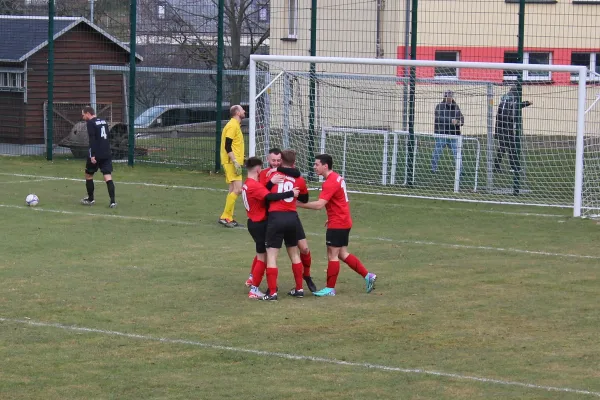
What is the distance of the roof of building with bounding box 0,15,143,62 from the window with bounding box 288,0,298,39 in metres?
4.70

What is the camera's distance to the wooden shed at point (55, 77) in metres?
25.9

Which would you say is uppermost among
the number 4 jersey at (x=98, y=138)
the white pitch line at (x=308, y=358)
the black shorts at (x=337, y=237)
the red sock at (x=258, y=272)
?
the number 4 jersey at (x=98, y=138)

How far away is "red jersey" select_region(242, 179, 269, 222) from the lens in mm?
10562

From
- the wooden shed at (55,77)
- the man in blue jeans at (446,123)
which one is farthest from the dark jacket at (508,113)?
the wooden shed at (55,77)

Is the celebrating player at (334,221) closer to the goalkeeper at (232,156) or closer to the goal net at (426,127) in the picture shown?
the goalkeeper at (232,156)

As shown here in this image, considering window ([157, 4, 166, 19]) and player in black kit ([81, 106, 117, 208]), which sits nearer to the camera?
player in black kit ([81, 106, 117, 208])

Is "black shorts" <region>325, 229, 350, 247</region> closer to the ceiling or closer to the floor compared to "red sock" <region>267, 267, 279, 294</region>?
closer to the ceiling

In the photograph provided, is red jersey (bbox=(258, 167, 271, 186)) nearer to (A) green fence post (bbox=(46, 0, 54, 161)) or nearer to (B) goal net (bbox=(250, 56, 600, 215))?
(B) goal net (bbox=(250, 56, 600, 215))

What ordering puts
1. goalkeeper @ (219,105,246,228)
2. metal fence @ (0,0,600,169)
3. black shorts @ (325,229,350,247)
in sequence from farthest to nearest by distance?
metal fence @ (0,0,600,169), goalkeeper @ (219,105,246,228), black shorts @ (325,229,350,247)

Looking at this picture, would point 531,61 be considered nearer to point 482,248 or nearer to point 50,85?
point 482,248

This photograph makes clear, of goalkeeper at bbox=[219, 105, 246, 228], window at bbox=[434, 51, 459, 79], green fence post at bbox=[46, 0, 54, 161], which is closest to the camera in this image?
goalkeeper at bbox=[219, 105, 246, 228]

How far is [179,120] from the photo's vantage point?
2408 centimetres

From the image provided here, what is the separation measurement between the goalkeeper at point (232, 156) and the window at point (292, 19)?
9.28 m

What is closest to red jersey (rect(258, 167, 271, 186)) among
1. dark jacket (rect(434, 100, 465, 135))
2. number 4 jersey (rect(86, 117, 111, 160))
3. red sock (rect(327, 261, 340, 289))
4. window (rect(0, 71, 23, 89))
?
red sock (rect(327, 261, 340, 289))
